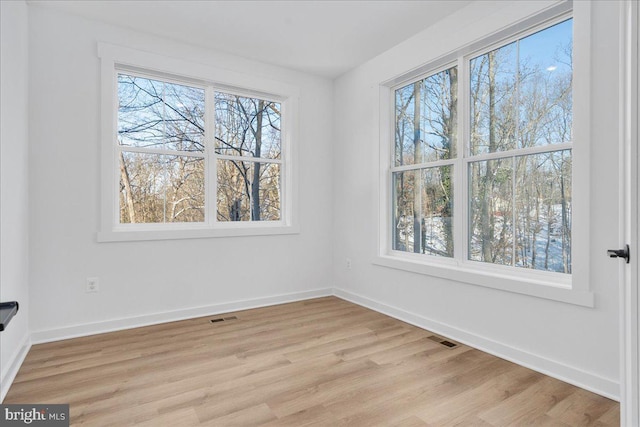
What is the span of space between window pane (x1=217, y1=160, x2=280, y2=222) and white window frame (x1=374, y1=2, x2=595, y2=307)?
122 centimetres

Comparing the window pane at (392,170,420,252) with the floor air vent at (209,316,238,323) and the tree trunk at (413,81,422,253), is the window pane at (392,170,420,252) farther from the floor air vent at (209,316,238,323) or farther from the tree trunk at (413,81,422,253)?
the floor air vent at (209,316,238,323)

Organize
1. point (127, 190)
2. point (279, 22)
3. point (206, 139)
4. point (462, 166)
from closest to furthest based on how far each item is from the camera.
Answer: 1. point (462, 166)
2. point (279, 22)
3. point (127, 190)
4. point (206, 139)

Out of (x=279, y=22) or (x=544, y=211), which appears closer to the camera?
(x=544, y=211)

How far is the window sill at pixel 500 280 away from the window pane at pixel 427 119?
97cm

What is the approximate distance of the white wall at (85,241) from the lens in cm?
284

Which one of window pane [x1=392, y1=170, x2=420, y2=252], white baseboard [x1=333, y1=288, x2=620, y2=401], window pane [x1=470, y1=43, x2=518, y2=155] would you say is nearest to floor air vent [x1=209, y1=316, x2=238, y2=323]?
white baseboard [x1=333, y1=288, x2=620, y2=401]

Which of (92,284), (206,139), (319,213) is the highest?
(206,139)

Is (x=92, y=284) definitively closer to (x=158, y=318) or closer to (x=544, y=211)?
(x=158, y=318)

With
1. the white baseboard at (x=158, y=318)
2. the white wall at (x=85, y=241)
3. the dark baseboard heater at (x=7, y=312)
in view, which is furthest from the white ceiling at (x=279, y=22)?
the white baseboard at (x=158, y=318)

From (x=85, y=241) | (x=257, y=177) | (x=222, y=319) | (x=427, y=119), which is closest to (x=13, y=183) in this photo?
(x=85, y=241)

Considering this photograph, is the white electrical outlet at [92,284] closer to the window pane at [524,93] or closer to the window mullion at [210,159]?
the window mullion at [210,159]

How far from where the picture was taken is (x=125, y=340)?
289cm

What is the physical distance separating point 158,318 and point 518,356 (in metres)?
3.00

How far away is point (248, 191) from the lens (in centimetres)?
395
